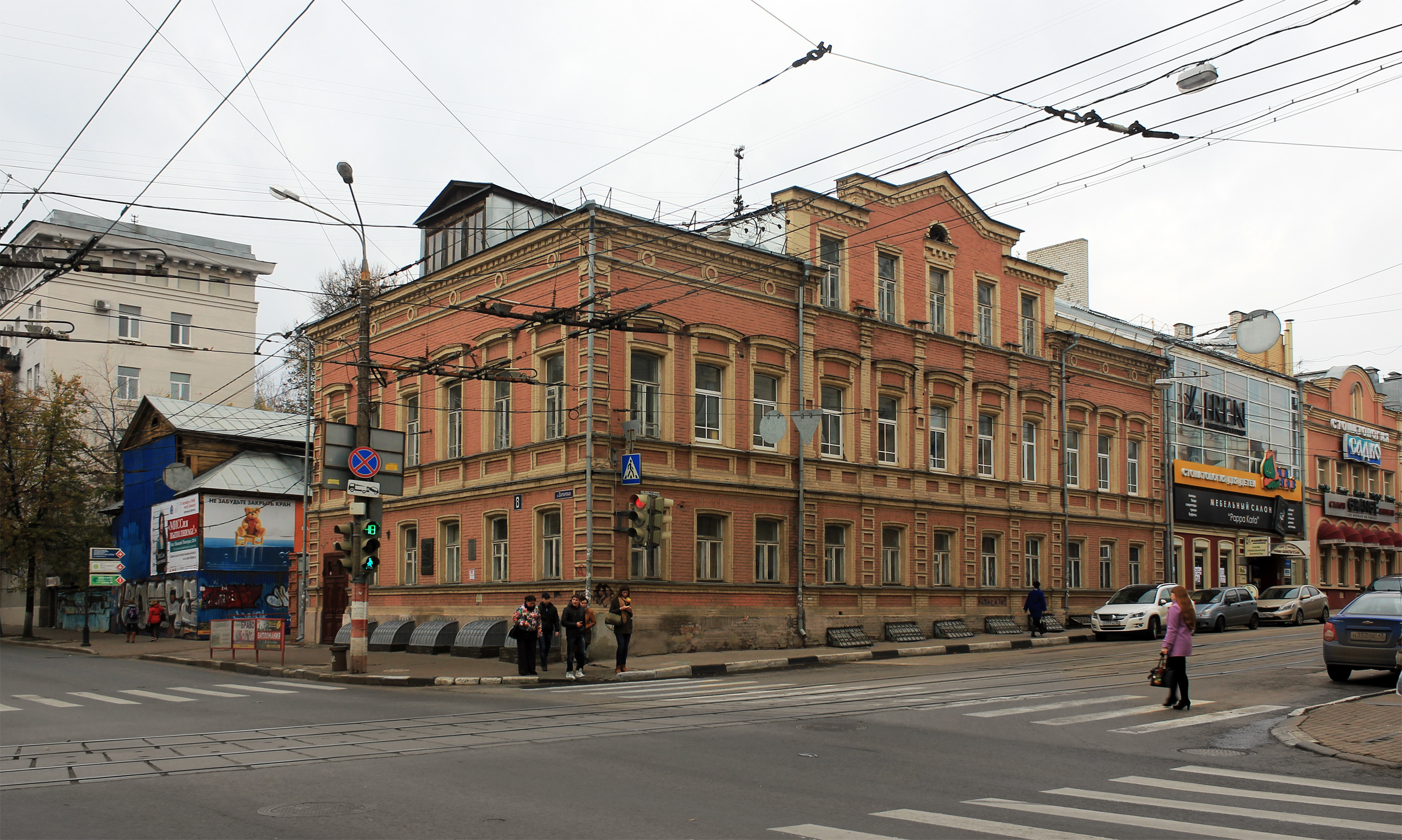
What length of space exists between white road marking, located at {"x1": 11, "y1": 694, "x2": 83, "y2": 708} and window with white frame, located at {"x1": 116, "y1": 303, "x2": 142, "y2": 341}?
4403 cm

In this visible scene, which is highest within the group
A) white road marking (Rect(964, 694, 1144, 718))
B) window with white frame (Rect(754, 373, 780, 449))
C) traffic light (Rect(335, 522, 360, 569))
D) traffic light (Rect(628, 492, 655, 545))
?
window with white frame (Rect(754, 373, 780, 449))

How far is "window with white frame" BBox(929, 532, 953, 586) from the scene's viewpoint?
1314 inches

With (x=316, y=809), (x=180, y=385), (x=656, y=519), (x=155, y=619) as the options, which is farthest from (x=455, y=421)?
(x=180, y=385)

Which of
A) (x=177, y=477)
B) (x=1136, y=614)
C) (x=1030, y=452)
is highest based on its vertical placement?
(x=1030, y=452)

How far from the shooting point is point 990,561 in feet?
116

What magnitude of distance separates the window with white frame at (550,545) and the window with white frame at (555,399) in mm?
1894

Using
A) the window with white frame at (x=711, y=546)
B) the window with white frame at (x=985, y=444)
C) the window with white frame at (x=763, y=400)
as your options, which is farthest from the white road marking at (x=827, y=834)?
the window with white frame at (x=985, y=444)

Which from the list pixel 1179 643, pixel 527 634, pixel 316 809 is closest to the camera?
pixel 316 809

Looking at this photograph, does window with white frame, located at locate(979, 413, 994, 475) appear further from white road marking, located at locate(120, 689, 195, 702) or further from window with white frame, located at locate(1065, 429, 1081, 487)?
white road marking, located at locate(120, 689, 195, 702)

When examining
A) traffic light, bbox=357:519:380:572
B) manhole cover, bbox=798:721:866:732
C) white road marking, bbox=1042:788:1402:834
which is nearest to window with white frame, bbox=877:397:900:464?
traffic light, bbox=357:519:380:572

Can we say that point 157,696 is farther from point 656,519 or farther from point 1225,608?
point 1225,608

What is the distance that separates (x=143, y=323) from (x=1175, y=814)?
6442 centimetres

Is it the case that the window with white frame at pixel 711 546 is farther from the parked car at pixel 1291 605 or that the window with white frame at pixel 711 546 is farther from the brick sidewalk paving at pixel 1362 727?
the parked car at pixel 1291 605

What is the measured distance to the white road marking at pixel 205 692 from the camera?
61.6 feet
